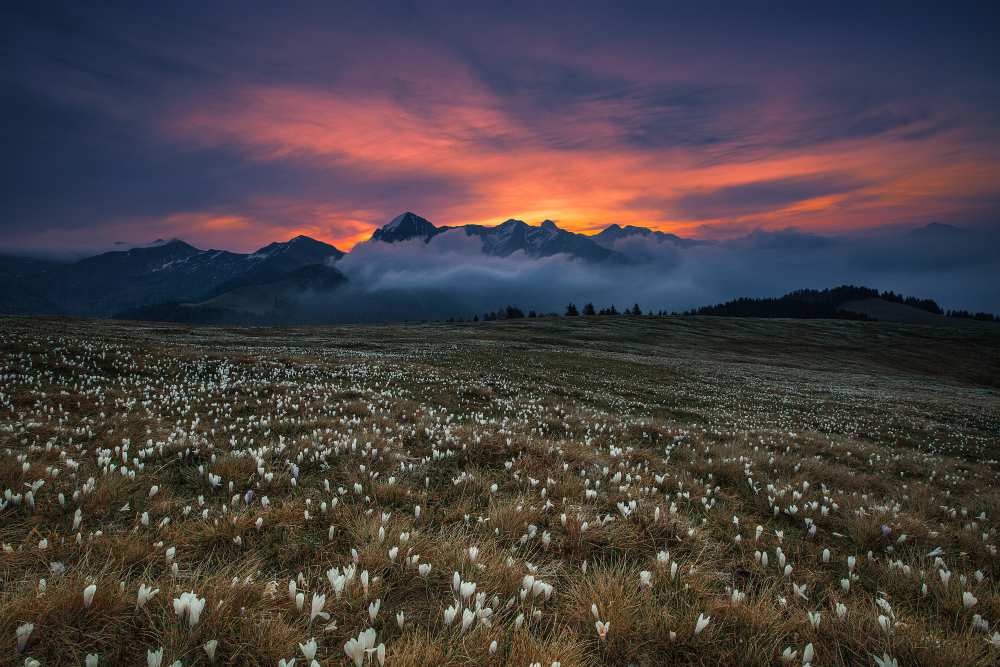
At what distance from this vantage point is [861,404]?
29.3 meters

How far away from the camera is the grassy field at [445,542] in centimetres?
282

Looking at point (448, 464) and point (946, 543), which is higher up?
point (448, 464)

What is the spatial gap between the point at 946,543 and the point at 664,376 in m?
30.3

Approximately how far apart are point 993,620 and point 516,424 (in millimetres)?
8210

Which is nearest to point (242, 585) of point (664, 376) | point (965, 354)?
point (664, 376)

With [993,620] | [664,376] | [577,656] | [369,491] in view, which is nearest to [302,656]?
[577,656]

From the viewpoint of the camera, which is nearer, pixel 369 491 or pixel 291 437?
pixel 369 491

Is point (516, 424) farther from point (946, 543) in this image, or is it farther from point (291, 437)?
point (946, 543)

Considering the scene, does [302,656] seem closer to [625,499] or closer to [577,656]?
[577,656]

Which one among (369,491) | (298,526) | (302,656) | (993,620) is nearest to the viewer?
(302,656)

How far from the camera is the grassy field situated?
2.82 metres

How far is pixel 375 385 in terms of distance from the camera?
15633 millimetres

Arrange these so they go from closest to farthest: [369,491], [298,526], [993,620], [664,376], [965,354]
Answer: [993,620], [298,526], [369,491], [664,376], [965,354]

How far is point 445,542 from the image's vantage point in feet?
13.6
